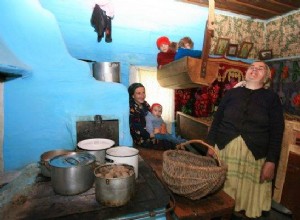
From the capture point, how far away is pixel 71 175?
1.42 meters

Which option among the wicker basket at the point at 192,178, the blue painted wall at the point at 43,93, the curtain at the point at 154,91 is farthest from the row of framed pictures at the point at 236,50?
the wicker basket at the point at 192,178

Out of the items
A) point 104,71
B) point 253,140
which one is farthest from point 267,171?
point 104,71

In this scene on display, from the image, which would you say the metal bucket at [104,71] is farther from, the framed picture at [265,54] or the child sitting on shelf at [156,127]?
the framed picture at [265,54]

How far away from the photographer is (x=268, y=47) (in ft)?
14.7

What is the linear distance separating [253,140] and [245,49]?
3.01 metres

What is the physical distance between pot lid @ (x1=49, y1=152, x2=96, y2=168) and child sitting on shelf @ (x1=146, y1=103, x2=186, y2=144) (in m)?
1.66

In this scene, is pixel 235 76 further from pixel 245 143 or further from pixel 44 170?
pixel 44 170

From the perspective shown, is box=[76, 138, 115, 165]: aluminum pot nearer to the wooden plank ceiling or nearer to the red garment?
the red garment

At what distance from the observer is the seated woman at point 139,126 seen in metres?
3.08

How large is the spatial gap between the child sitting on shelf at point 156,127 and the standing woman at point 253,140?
103 centimetres

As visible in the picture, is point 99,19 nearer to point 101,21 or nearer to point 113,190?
point 101,21

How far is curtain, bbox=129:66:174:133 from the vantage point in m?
3.90

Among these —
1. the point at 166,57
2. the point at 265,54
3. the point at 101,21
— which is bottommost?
the point at 166,57

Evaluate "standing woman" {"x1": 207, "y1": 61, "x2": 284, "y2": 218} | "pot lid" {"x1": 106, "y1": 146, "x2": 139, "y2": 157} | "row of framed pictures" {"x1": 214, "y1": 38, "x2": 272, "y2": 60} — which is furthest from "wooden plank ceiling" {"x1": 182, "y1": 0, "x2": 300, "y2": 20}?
"pot lid" {"x1": 106, "y1": 146, "x2": 139, "y2": 157}
